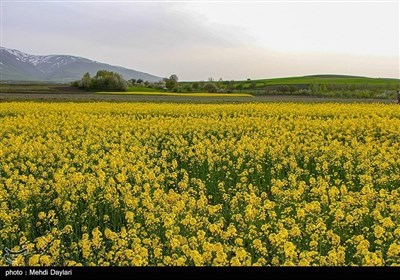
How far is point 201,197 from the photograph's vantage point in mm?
8641

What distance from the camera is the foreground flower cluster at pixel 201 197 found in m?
6.57

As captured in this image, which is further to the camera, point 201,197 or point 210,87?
point 210,87

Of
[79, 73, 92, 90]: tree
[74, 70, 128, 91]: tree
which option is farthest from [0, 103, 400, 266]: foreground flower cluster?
[79, 73, 92, 90]: tree

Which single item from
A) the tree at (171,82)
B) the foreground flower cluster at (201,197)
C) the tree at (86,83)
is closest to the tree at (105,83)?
the tree at (86,83)

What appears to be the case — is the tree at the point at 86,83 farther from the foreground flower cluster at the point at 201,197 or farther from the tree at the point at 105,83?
the foreground flower cluster at the point at 201,197

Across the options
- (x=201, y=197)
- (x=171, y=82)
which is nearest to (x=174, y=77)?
(x=171, y=82)

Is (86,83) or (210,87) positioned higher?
(86,83)

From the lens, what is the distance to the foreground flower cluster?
6566 mm

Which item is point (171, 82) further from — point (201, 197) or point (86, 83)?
point (201, 197)

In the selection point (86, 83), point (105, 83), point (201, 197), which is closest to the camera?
point (201, 197)

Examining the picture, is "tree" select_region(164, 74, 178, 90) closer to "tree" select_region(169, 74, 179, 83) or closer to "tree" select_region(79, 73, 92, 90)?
"tree" select_region(169, 74, 179, 83)

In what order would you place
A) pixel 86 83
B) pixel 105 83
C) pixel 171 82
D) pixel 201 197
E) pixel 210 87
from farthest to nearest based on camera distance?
pixel 171 82, pixel 210 87, pixel 86 83, pixel 105 83, pixel 201 197

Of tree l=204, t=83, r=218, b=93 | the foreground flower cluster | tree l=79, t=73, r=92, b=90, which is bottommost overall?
the foreground flower cluster
